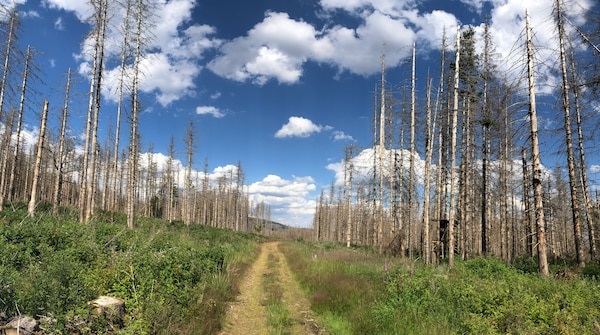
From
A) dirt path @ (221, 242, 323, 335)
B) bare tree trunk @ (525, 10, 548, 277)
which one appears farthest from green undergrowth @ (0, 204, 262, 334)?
bare tree trunk @ (525, 10, 548, 277)

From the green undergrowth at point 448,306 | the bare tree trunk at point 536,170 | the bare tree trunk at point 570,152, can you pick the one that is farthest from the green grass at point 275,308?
the bare tree trunk at point 570,152

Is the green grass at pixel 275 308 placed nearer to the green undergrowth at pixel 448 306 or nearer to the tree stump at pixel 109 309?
the green undergrowth at pixel 448 306

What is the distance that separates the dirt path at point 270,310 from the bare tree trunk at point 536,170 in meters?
8.65

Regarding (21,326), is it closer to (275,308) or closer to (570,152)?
(275,308)

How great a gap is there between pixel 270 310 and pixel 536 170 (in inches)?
426

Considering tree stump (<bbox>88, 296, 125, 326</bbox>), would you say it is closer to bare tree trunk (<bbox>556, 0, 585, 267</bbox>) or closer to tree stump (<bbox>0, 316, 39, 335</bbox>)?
tree stump (<bbox>0, 316, 39, 335</bbox>)

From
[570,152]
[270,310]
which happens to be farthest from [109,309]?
[570,152]

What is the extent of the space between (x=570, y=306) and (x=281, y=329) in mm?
5786

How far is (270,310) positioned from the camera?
26.9ft

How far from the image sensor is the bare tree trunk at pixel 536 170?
11.2 meters

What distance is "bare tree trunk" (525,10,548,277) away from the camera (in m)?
11.2

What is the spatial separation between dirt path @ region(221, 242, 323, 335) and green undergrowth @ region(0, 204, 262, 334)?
0.49m

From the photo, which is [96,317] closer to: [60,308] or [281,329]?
[60,308]

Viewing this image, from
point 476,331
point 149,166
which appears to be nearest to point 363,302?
point 476,331
